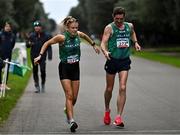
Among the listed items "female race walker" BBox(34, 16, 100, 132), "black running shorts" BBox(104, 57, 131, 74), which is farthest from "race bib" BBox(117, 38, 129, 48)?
"female race walker" BBox(34, 16, 100, 132)

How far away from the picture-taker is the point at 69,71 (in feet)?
33.3

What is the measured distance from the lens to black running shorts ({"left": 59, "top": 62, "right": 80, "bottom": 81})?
33.2 ft

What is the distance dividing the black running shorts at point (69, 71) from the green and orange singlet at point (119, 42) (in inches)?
27.0

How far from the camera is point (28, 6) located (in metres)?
85.3

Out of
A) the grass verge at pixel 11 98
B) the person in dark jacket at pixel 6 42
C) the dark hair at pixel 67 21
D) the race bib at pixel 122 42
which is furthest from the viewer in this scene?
Result: the person in dark jacket at pixel 6 42

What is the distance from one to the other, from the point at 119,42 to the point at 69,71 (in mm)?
960

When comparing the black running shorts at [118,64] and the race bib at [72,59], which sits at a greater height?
the race bib at [72,59]

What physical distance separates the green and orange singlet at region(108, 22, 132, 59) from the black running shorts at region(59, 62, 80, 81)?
2.25 ft

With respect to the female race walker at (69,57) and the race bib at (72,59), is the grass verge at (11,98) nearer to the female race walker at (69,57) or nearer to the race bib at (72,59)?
the female race walker at (69,57)

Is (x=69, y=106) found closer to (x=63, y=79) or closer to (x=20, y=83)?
(x=63, y=79)

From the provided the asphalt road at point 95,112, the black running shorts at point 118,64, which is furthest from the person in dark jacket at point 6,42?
the black running shorts at point 118,64

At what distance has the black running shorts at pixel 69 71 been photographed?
33.2 feet

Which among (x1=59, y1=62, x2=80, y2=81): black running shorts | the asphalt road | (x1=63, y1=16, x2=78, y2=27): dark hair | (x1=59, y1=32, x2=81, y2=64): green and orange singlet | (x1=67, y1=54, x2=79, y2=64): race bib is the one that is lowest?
the asphalt road

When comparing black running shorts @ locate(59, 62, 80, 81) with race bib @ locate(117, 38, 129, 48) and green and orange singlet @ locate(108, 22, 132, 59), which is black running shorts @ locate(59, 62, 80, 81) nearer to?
green and orange singlet @ locate(108, 22, 132, 59)
